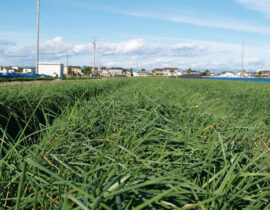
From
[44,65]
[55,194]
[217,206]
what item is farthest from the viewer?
[44,65]

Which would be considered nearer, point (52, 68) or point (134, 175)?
point (134, 175)

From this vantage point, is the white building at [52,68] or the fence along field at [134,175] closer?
the fence along field at [134,175]

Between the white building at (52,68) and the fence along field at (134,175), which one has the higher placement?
the white building at (52,68)

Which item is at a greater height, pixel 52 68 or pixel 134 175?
pixel 52 68

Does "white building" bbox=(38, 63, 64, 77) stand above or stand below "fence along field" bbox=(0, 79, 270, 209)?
above

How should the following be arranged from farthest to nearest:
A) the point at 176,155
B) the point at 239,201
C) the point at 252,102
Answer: the point at 252,102
the point at 176,155
the point at 239,201

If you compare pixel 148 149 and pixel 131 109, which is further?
pixel 131 109

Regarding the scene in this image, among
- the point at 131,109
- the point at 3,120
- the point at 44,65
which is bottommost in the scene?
the point at 3,120

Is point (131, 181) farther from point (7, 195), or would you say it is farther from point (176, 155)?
point (7, 195)

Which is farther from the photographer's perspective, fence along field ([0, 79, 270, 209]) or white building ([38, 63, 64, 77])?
white building ([38, 63, 64, 77])

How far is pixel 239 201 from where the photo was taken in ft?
3.78

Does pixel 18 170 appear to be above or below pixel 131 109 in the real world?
below

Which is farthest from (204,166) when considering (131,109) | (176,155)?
(131,109)

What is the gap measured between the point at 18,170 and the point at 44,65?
218 ft
